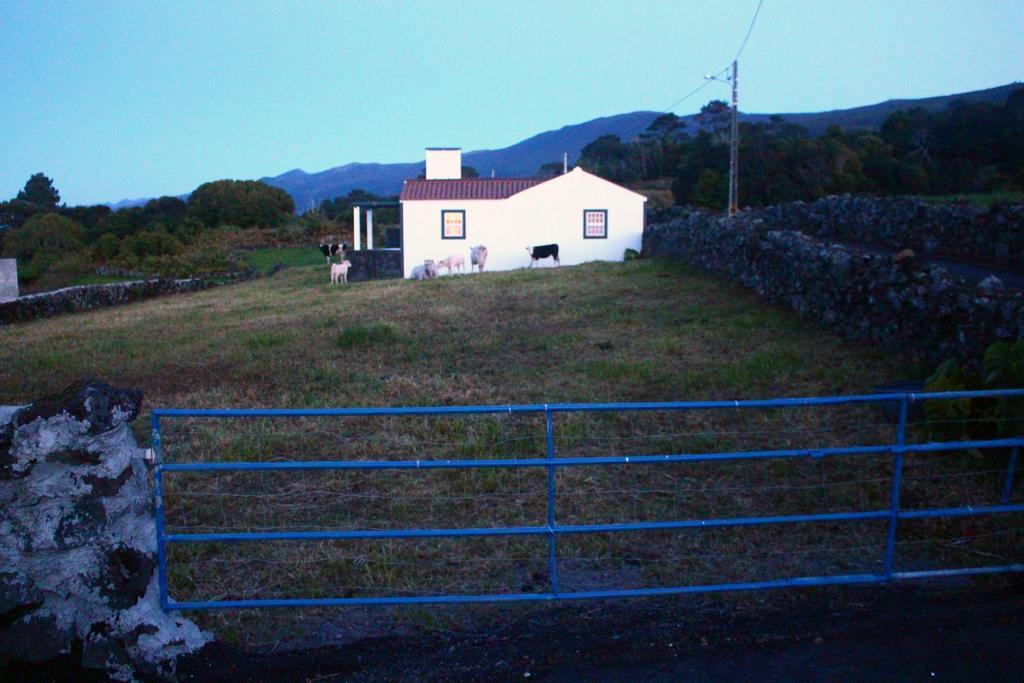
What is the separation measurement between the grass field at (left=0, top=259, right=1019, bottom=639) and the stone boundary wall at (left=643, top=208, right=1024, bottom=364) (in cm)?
40

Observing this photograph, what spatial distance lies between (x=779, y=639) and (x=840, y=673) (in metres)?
0.46

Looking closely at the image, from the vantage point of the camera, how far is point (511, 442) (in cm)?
855

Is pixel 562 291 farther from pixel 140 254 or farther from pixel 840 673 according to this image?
pixel 140 254

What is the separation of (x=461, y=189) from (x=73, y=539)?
28.9m

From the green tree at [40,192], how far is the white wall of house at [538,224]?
53.3 metres

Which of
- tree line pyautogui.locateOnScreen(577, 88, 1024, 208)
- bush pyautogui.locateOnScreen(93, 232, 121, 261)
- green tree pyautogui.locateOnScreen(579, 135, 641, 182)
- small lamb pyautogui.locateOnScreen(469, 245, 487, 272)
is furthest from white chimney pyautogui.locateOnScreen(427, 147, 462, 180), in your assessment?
green tree pyautogui.locateOnScreen(579, 135, 641, 182)

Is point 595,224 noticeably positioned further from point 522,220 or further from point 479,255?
point 479,255

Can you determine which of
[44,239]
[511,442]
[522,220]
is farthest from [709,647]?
[44,239]

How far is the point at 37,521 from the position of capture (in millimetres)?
4781

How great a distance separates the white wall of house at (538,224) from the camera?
107ft

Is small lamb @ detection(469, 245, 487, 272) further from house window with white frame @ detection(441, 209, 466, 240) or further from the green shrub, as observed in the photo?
the green shrub

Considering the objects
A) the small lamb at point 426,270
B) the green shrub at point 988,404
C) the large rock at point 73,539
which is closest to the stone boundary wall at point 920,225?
the green shrub at point 988,404

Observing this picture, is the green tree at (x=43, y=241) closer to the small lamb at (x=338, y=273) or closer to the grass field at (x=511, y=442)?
the small lamb at (x=338, y=273)

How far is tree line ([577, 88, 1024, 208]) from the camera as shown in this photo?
139 feet
